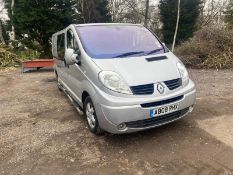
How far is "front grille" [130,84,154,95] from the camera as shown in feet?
12.8

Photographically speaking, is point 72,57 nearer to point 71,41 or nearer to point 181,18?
point 71,41

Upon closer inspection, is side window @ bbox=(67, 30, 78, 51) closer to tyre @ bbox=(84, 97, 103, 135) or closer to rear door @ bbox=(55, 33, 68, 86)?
rear door @ bbox=(55, 33, 68, 86)

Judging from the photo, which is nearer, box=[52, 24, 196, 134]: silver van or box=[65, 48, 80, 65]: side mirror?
box=[52, 24, 196, 134]: silver van

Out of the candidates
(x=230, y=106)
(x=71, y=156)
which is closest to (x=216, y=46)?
(x=230, y=106)

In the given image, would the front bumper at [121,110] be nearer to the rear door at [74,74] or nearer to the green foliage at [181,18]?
the rear door at [74,74]

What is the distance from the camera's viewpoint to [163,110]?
396 cm

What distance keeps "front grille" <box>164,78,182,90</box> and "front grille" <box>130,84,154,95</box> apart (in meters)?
0.31

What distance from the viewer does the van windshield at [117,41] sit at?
4633 mm

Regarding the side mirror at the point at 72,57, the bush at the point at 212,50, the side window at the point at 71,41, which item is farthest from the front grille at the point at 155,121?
the bush at the point at 212,50

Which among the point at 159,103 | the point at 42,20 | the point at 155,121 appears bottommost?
the point at 155,121

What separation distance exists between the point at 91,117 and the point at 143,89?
111 centimetres

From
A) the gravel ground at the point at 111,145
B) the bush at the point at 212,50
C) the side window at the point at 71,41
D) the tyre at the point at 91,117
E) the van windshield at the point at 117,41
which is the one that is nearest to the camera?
the gravel ground at the point at 111,145

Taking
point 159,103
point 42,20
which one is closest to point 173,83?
point 159,103

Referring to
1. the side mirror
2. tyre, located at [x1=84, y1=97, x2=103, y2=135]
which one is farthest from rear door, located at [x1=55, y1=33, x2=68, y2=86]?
tyre, located at [x1=84, y1=97, x2=103, y2=135]
